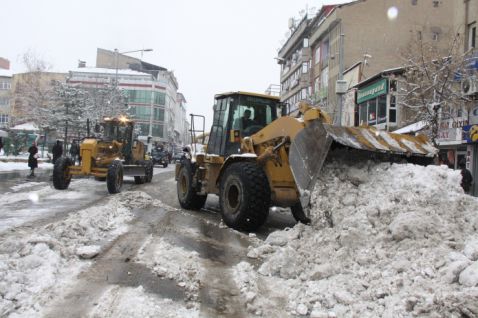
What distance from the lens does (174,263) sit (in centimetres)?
582

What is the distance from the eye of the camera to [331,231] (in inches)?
239

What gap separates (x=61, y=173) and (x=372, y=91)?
65.7ft

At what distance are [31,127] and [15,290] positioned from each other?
4064cm

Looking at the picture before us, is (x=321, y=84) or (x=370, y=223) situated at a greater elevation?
(x=321, y=84)

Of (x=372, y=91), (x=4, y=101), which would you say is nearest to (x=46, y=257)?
(x=372, y=91)

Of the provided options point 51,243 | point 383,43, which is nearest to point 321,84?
point 383,43

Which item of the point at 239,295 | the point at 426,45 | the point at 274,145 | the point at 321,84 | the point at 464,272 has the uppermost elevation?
the point at 321,84

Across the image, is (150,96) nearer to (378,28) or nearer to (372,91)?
(378,28)

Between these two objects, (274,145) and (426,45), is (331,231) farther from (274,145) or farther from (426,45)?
(426,45)

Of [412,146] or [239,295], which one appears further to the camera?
[412,146]

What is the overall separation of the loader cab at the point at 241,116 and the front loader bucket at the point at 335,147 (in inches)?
89.8

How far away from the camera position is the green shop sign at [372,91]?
85.6 feet

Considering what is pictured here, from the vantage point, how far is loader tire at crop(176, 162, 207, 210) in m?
11.0

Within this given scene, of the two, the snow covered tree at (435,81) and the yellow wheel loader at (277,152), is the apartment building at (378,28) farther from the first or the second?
the yellow wheel loader at (277,152)
